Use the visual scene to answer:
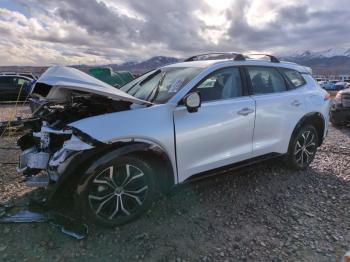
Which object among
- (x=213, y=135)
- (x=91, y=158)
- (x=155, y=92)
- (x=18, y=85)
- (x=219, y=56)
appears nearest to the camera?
(x=91, y=158)

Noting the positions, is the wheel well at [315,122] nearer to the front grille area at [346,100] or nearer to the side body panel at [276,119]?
the side body panel at [276,119]

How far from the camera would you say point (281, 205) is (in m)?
4.09

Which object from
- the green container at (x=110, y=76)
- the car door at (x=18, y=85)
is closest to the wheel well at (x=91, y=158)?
the green container at (x=110, y=76)

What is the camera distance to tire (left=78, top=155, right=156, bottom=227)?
10.6ft

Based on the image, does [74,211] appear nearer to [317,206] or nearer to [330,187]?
[317,206]

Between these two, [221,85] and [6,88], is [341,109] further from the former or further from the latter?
[6,88]

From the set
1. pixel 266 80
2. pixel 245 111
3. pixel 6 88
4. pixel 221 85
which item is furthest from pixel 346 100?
pixel 6 88

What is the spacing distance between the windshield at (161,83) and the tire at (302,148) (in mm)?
1950

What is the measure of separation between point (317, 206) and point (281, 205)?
0.43m

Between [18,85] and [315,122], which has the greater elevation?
[315,122]

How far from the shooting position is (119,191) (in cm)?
340

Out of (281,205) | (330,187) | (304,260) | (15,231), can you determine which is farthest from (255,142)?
(15,231)

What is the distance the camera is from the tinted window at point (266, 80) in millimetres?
4488

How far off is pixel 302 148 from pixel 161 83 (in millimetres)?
2439
